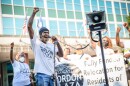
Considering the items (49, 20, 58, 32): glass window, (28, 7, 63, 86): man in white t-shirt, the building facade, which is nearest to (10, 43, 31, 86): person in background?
(28, 7, 63, 86): man in white t-shirt

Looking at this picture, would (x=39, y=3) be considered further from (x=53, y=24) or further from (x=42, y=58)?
(x=42, y=58)

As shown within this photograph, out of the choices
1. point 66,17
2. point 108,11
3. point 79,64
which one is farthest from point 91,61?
point 108,11

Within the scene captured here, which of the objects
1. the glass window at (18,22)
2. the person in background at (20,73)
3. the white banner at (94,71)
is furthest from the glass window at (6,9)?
the white banner at (94,71)

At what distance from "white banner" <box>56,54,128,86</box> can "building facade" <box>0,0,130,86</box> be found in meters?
12.0

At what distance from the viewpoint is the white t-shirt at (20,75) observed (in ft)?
23.3

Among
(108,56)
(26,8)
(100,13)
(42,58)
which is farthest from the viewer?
(26,8)

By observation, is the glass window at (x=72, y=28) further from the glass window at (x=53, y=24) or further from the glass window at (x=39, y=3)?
the glass window at (x=39, y=3)

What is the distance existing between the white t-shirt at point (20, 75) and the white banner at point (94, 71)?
0.80m

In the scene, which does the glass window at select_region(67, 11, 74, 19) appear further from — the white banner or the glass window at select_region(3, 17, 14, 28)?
the white banner

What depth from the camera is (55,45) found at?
5.41m

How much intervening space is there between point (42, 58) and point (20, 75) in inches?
86.7

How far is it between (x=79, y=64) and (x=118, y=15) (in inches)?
859

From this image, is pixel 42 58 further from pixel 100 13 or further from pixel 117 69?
pixel 117 69

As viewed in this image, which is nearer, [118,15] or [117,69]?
[117,69]
